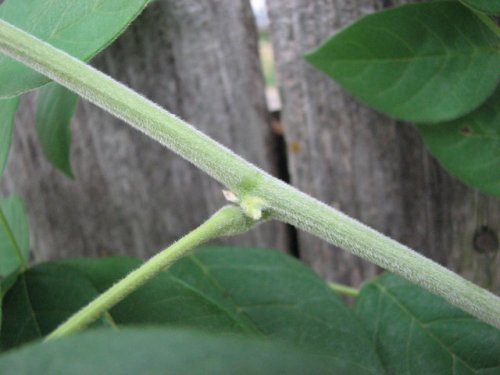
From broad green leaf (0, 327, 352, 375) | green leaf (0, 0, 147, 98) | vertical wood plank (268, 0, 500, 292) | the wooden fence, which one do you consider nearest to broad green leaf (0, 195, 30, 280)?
the wooden fence

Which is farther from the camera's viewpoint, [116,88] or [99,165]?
[99,165]

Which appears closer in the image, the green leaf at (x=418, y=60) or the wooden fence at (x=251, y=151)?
the green leaf at (x=418, y=60)

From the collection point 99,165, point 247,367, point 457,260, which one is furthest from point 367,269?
point 247,367

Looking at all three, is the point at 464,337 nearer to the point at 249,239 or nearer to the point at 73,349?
the point at 249,239

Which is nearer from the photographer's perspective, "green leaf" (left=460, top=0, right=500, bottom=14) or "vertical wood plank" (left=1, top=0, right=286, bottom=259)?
"green leaf" (left=460, top=0, right=500, bottom=14)

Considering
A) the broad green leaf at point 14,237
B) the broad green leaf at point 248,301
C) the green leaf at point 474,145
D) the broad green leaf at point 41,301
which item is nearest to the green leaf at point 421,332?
the broad green leaf at point 248,301

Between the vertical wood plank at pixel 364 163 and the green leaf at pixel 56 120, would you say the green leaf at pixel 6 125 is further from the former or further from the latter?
the vertical wood plank at pixel 364 163

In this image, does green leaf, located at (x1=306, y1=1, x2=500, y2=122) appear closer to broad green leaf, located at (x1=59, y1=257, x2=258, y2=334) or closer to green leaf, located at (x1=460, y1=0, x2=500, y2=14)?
green leaf, located at (x1=460, y1=0, x2=500, y2=14)
